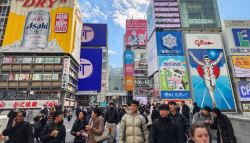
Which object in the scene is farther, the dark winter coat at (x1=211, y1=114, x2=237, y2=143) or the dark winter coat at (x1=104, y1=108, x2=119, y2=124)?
the dark winter coat at (x1=104, y1=108, x2=119, y2=124)

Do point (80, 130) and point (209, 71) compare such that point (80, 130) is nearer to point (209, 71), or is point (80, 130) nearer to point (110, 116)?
point (110, 116)

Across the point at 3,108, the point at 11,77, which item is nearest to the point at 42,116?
the point at 3,108

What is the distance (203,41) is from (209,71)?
8.23m

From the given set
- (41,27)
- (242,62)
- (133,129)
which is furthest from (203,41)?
(133,129)

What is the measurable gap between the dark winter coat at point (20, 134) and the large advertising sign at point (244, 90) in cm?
4988

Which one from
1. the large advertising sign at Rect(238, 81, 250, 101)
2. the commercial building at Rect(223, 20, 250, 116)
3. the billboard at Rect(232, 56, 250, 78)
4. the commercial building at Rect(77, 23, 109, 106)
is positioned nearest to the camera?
the large advertising sign at Rect(238, 81, 250, 101)

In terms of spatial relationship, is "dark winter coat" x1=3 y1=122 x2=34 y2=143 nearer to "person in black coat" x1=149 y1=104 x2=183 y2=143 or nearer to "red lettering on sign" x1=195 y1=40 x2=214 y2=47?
"person in black coat" x1=149 y1=104 x2=183 y2=143

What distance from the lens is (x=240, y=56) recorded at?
155ft

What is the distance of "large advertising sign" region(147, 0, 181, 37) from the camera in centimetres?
5166

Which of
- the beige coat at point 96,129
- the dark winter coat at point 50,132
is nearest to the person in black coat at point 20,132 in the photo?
the dark winter coat at point 50,132

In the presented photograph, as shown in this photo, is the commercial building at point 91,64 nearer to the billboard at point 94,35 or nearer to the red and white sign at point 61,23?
the billboard at point 94,35

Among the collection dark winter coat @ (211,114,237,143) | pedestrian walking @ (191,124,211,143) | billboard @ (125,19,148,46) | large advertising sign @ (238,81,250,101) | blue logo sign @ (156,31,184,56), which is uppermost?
billboard @ (125,19,148,46)

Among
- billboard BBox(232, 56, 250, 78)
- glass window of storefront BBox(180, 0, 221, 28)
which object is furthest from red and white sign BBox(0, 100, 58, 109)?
billboard BBox(232, 56, 250, 78)

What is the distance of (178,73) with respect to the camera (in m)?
46.5
